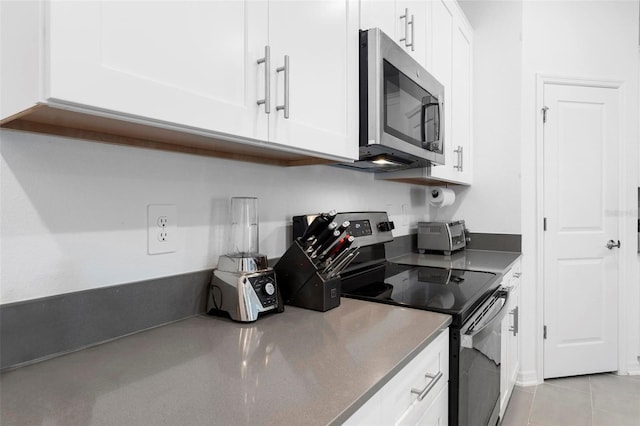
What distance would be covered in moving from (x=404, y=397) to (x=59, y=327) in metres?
0.79

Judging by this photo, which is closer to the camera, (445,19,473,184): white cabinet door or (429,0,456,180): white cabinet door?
(429,0,456,180): white cabinet door

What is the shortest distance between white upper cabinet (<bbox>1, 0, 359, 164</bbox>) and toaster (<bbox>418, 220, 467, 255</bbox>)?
1467 millimetres

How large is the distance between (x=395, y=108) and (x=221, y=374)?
3.52 feet

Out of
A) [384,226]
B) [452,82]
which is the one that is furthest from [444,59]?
[384,226]

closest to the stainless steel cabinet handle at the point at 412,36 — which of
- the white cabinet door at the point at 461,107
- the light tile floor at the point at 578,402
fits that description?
the white cabinet door at the point at 461,107

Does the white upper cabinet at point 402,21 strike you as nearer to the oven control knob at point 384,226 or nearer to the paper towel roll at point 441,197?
the oven control knob at point 384,226

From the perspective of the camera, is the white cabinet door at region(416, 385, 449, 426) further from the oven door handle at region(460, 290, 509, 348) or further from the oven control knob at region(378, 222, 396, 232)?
the oven control knob at region(378, 222, 396, 232)

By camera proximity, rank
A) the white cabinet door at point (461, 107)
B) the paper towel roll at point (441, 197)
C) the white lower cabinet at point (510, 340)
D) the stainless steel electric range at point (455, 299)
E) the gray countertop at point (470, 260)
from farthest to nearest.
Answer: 1. the paper towel roll at point (441, 197)
2. the white cabinet door at point (461, 107)
3. the gray countertop at point (470, 260)
4. the white lower cabinet at point (510, 340)
5. the stainless steel electric range at point (455, 299)

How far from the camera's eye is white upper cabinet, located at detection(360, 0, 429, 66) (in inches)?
53.7

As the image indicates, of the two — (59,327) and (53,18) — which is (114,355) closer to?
(59,327)

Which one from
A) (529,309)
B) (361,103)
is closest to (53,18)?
(361,103)

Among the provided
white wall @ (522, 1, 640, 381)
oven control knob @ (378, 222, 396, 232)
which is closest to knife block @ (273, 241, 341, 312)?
oven control knob @ (378, 222, 396, 232)

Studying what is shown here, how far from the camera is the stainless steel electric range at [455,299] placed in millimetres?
1167

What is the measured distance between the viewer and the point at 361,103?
1295mm
